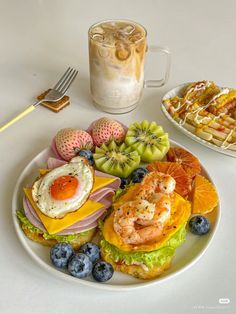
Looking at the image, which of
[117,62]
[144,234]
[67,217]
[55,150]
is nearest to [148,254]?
[144,234]

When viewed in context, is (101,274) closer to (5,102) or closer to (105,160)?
(105,160)

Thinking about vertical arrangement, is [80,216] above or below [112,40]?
below

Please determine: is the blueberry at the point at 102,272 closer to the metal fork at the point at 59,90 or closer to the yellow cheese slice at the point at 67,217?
the yellow cheese slice at the point at 67,217

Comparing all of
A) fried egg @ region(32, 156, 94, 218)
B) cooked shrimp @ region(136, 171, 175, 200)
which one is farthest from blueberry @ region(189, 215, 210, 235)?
fried egg @ region(32, 156, 94, 218)

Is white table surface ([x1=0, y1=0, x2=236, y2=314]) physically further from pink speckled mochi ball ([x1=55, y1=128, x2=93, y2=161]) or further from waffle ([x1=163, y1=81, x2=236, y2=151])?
pink speckled mochi ball ([x1=55, y1=128, x2=93, y2=161])

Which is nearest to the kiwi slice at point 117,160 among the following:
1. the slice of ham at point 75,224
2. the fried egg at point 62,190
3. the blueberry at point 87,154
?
the blueberry at point 87,154

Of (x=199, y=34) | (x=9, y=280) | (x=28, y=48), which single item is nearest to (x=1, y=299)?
(x=9, y=280)
